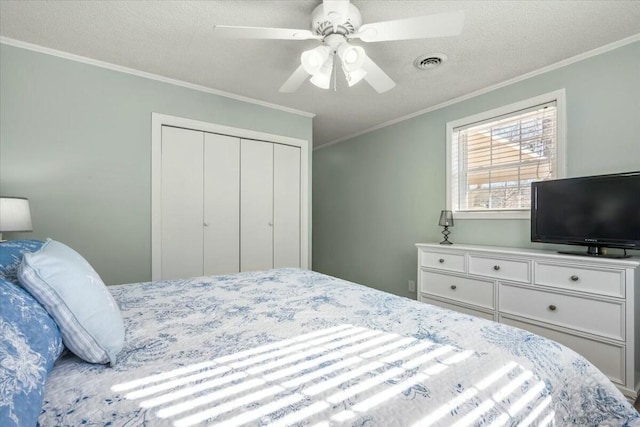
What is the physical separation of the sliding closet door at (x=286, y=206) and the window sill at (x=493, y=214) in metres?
1.80

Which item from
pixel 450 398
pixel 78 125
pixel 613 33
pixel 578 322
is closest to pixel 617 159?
pixel 613 33

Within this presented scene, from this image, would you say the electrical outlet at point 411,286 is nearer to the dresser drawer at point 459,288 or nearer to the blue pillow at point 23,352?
the dresser drawer at point 459,288

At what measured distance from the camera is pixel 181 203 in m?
2.96

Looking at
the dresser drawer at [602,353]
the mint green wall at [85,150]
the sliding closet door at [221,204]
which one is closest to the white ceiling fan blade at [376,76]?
the sliding closet door at [221,204]

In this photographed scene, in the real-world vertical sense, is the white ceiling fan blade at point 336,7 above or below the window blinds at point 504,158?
above

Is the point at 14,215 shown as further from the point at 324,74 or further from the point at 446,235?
the point at 446,235

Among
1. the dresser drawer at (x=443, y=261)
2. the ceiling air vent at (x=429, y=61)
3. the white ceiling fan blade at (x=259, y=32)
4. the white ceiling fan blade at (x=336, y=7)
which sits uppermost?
the ceiling air vent at (x=429, y=61)

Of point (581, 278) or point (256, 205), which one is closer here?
point (581, 278)

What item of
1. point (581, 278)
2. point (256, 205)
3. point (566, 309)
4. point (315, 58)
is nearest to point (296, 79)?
point (315, 58)

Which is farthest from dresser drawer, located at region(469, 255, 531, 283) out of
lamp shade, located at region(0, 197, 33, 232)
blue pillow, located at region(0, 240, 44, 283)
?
lamp shade, located at region(0, 197, 33, 232)

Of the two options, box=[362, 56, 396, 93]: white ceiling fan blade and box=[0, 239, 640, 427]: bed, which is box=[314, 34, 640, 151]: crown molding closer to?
box=[362, 56, 396, 93]: white ceiling fan blade

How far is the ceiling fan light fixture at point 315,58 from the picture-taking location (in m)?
1.69

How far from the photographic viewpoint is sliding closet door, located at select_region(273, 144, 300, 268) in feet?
11.8

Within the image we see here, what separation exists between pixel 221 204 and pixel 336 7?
2.18 m
